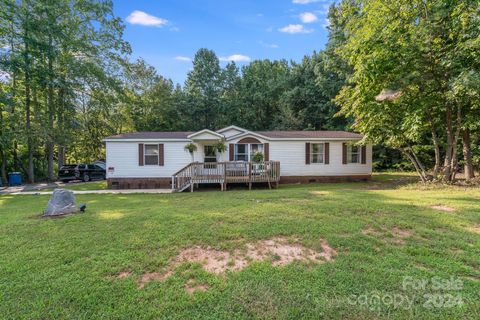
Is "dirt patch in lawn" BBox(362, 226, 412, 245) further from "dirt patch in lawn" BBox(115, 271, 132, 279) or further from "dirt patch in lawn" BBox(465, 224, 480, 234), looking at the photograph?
"dirt patch in lawn" BBox(115, 271, 132, 279)

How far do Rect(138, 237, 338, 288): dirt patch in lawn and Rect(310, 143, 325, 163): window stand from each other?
10.9 meters

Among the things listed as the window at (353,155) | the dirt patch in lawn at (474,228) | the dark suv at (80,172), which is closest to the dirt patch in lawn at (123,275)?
the dirt patch in lawn at (474,228)

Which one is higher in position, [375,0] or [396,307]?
[375,0]

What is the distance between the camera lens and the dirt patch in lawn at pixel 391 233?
4.21 m

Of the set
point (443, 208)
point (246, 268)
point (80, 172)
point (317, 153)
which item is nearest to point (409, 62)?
point (317, 153)

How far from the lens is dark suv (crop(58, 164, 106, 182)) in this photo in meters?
18.3

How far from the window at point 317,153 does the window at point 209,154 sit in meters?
5.77

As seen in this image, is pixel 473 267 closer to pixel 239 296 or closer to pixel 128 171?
pixel 239 296

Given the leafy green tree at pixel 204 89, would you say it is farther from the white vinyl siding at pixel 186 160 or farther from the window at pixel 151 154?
the white vinyl siding at pixel 186 160

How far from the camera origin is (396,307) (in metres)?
2.69

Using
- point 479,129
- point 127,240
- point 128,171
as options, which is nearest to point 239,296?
point 127,240

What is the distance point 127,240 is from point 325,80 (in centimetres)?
2213

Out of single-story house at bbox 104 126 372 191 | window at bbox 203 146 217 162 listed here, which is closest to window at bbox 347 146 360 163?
single-story house at bbox 104 126 372 191

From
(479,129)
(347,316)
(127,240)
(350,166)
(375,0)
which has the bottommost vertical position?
(347,316)
